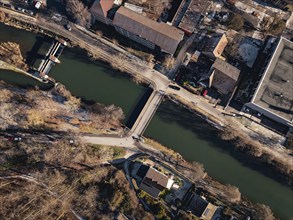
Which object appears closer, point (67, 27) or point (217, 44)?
point (217, 44)

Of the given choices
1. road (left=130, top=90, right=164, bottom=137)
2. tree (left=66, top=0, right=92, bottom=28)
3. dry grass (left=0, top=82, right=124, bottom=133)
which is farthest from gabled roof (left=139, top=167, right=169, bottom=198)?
tree (left=66, top=0, right=92, bottom=28)

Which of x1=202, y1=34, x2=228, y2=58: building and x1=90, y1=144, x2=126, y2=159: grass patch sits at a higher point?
x1=202, y1=34, x2=228, y2=58: building

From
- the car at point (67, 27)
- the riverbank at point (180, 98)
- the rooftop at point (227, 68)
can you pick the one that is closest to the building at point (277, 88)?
the rooftop at point (227, 68)

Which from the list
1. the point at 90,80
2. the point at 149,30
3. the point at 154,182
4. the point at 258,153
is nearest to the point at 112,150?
the point at 154,182

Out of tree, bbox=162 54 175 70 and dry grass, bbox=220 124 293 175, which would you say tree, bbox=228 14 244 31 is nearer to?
tree, bbox=162 54 175 70

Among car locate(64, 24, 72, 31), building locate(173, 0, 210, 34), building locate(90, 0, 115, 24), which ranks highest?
building locate(173, 0, 210, 34)

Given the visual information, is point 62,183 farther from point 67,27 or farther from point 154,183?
point 67,27

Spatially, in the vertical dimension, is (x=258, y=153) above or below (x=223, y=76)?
below
